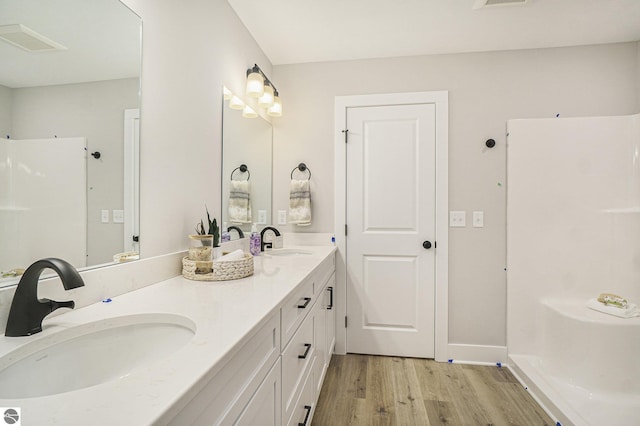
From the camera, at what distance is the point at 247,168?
7.26ft

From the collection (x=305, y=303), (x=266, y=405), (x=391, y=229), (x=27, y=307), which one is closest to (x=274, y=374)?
(x=266, y=405)

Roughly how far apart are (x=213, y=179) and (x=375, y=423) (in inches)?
64.2

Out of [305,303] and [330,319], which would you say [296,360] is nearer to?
[305,303]

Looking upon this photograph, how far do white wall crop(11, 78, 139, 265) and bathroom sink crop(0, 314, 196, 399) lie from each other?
303mm

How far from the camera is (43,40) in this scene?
0.86 m

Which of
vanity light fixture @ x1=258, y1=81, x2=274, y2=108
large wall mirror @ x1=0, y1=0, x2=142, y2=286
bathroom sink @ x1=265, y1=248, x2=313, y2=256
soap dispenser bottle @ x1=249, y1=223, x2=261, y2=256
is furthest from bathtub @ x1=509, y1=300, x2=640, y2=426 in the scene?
vanity light fixture @ x1=258, y1=81, x2=274, y2=108

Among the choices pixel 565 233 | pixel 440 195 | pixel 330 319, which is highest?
pixel 440 195

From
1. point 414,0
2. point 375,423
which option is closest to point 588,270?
point 375,423

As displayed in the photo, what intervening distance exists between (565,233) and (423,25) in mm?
1797

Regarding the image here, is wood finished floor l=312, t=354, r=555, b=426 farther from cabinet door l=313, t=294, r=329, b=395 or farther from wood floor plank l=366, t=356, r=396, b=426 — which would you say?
cabinet door l=313, t=294, r=329, b=395

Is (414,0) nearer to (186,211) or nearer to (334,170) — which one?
(334,170)

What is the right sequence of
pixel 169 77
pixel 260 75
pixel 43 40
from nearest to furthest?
pixel 43 40 < pixel 169 77 < pixel 260 75

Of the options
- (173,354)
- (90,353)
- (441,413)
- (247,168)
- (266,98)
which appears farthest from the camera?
(266,98)

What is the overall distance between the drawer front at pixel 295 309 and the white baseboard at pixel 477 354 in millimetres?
1490
